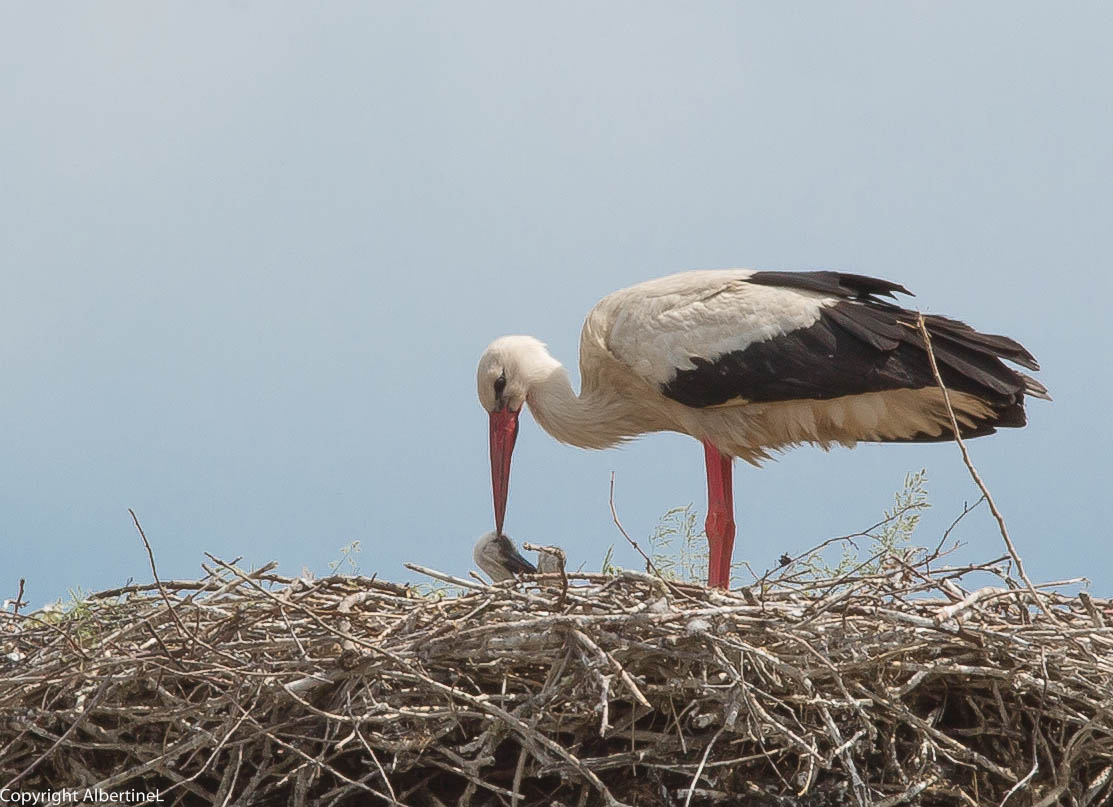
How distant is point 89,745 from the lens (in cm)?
364

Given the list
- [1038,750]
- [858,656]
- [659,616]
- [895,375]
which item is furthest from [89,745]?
[895,375]

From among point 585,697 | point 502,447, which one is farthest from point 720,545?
point 585,697

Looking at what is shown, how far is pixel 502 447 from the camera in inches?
227

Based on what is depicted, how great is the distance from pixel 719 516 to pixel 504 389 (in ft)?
3.45

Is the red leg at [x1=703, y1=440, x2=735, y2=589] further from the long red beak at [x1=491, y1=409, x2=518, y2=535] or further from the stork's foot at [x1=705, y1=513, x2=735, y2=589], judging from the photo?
the long red beak at [x1=491, y1=409, x2=518, y2=535]

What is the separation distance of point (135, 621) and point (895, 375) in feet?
8.74

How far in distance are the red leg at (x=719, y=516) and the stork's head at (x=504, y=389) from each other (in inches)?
32.3

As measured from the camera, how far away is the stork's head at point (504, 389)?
5.73 m

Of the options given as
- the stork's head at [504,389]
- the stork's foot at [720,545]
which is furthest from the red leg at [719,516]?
the stork's head at [504,389]

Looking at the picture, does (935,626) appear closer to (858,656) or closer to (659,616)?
(858,656)

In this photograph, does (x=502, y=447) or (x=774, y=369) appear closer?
(x=774, y=369)

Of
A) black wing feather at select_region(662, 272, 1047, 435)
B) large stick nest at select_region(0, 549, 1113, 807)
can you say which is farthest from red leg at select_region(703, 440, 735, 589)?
large stick nest at select_region(0, 549, 1113, 807)

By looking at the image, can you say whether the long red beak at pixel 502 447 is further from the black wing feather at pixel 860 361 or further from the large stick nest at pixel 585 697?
the large stick nest at pixel 585 697

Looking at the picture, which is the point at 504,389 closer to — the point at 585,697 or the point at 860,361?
the point at 860,361
